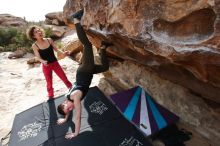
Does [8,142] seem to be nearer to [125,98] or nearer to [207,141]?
[125,98]

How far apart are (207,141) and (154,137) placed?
37.5 inches

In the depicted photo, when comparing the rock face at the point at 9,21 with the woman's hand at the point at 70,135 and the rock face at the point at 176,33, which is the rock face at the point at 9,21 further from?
the woman's hand at the point at 70,135

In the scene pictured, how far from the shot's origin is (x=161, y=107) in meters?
5.35

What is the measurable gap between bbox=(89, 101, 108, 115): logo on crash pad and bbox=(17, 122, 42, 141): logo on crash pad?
3.93 ft

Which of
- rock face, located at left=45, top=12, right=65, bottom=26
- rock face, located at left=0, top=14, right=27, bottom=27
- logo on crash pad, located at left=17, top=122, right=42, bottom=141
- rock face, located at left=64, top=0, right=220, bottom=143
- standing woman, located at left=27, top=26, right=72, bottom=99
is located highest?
rock face, located at left=64, top=0, right=220, bottom=143

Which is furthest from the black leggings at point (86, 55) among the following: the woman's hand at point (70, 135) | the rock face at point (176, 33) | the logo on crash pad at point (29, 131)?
the logo on crash pad at point (29, 131)

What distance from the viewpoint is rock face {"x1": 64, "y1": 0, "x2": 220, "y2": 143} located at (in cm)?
288

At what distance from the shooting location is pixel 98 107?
590cm

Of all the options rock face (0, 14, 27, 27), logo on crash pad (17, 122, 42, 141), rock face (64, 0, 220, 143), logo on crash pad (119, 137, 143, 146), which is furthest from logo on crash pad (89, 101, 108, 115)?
rock face (0, 14, 27, 27)

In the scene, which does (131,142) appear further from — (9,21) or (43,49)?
(9,21)

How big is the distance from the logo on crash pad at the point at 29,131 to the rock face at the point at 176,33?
240 cm

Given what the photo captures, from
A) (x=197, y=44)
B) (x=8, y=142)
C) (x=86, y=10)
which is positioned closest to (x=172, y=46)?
(x=197, y=44)

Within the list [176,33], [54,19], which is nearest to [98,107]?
[176,33]

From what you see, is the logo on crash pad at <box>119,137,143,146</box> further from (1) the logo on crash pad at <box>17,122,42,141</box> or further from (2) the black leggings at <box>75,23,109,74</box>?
(1) the logo on crash pad at <box>17,122,42,141</box>
